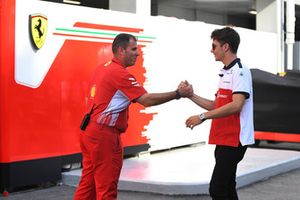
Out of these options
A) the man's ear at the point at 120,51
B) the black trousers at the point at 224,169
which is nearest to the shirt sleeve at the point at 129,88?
the man's ear at the point at 120,51

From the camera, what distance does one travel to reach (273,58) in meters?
14.1

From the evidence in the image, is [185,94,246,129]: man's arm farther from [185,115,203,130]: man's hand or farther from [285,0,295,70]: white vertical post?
[285,0,295,70]: white vertical post

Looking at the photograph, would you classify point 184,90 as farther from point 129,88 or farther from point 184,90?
point 129,88

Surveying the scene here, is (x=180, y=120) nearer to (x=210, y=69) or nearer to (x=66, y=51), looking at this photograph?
(x=210, y=69)

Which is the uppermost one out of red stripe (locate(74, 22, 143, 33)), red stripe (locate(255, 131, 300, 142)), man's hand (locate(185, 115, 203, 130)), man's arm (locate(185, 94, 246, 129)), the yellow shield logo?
red stripe (locate(74, 22, 143, 33))

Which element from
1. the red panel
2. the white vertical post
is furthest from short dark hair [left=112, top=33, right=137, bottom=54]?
the white vertical post

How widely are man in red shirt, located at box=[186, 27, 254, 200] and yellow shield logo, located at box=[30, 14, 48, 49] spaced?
122 inches

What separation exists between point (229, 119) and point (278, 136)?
6.56 m

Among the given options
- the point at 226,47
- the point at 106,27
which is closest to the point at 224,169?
the point at 226,47

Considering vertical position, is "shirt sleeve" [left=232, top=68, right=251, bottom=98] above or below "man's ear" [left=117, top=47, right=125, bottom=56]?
below

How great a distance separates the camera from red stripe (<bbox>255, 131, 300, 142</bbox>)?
1080 centimetres

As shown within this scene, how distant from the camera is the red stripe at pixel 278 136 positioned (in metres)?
10.8

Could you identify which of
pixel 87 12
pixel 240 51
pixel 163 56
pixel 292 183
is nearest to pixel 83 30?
pixel 87 12

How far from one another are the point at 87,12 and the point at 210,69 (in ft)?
12.4
